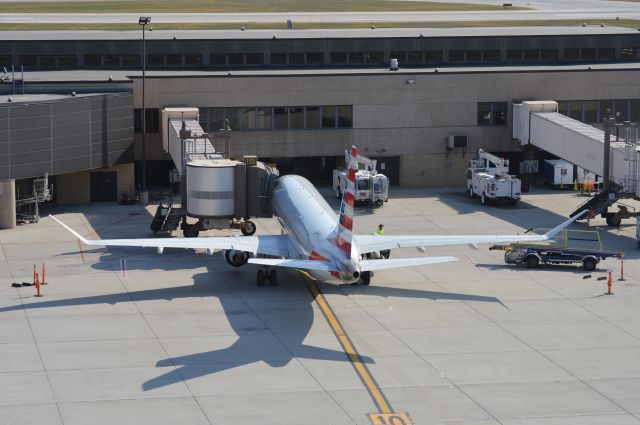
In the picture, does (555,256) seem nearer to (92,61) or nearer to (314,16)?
(92,61)

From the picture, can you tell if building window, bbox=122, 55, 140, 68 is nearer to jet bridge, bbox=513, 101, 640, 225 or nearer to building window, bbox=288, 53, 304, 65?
building window, bbox=288, 53, 304, 65

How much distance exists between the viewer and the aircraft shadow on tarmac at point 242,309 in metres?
50.2

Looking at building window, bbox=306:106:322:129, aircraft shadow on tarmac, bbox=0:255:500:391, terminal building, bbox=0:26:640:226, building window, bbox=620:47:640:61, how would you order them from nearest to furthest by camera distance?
aircraft shadow on tarmac, bbox=0:255:500:391
terminal building, bbox=0:26:640:226
building window, bbox=306:106:322:129
building window, bbox=620:47:640:61

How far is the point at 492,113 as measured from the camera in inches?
3949

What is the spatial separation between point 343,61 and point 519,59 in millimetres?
16357

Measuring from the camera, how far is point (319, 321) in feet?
187

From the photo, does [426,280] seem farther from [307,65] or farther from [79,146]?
[307,65]

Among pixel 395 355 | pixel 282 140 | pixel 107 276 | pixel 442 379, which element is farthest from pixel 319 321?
pixel 282 140

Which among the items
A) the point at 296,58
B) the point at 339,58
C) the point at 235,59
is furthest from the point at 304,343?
the point at 339,58

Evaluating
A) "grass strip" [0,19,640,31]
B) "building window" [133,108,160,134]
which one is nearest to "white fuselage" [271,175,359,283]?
"building window" [133,108,160,134]

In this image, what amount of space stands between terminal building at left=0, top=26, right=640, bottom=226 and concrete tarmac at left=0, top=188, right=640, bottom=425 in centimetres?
1475

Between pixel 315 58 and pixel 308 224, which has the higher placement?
pixel 315 58

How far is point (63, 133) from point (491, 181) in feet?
97.9

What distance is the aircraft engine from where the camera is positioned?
2707 inches
